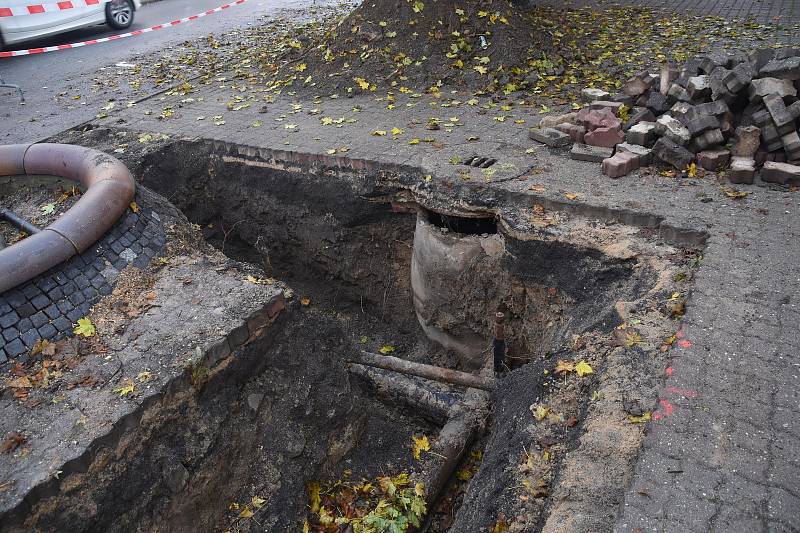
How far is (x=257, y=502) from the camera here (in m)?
4.02

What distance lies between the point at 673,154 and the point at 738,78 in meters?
0.93

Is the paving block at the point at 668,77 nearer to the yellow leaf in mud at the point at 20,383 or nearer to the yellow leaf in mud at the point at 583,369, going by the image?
the yellow leaf in mud at the point at 583,369

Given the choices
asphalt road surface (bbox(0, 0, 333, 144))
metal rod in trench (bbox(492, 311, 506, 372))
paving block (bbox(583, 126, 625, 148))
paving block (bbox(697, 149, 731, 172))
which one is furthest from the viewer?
asphalt road surface (bbox(0, 0, 333, 144))

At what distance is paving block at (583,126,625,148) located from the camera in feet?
17.3

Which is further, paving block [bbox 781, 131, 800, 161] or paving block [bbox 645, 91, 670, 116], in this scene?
paving block [bbox 645, 91, 670, 116]

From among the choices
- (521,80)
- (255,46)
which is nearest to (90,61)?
(255,46)

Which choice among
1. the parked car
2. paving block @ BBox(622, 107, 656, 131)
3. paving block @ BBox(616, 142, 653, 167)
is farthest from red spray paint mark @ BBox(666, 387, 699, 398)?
the parked car

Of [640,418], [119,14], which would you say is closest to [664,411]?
[640,418]

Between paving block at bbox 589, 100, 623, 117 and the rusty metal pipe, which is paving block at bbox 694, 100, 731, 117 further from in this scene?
the rusty metal pipe

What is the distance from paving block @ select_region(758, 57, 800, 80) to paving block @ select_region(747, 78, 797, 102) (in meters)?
0.05

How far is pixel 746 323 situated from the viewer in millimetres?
3256

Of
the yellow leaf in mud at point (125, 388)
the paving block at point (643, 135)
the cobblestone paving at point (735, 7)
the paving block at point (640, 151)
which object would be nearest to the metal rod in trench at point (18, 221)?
the yellow leaf in mud at point (125, 388)

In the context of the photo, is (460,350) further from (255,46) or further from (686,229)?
(255,46)

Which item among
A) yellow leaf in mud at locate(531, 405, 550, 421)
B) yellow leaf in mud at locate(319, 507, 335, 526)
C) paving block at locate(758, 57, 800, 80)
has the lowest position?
yellow leaf in mud at locate(319, 507, 335, 526)
